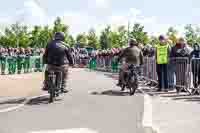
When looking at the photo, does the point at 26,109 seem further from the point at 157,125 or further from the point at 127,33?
the point at 127,33

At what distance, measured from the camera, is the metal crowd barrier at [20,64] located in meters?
32.8

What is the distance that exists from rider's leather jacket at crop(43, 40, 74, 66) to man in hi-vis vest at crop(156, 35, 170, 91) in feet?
13.7

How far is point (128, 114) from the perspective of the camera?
Answer: 1123cm

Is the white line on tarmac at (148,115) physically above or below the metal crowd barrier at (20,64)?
below

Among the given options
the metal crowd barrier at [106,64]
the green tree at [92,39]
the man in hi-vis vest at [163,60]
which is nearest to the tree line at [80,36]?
the green tree at [92,39]

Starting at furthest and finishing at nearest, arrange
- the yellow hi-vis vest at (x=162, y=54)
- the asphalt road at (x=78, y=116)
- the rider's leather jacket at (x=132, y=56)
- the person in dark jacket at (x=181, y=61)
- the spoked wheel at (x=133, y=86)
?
the yellow hi-vis vest at (x=162, y=54), the rider's leather jacket at (x=132, y=56), the person in dark jacket at (x=181, y=61), the spoked wheel at (x=133, y=86), the asphalt road at (x=78, y=116)

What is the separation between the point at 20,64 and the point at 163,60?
60.6ft

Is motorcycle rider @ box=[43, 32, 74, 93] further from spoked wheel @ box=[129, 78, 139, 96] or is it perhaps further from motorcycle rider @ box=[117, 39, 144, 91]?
motorcycle rider @ box=[117, 39, 144, 91]

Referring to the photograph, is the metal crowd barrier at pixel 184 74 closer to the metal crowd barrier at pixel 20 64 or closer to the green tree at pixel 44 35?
the metal crowd barrier at pixel 20 64

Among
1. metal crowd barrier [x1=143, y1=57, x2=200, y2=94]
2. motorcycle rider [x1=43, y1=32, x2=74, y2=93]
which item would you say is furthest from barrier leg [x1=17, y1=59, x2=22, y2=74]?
motorcycle rider [x1=43, y1=32, x2=74, y2=93]

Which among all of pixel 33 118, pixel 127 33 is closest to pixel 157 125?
pixel 33 118

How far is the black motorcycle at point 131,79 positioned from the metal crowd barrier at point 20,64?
17011 mm

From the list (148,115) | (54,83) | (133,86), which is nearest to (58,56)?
(54,83)

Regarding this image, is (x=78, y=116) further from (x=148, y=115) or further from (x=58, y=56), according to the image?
(x=58, y=56)
